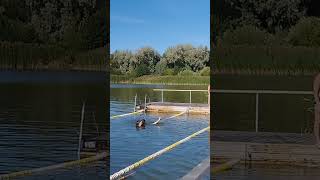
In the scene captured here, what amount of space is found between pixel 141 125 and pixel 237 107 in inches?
87.4

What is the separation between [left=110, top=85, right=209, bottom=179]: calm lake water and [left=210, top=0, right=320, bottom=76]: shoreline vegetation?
0.82 m

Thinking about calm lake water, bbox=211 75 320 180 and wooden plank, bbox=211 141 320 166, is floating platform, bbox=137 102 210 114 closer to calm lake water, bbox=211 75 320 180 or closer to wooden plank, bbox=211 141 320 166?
calm lake water, bbox=211 75 320 180

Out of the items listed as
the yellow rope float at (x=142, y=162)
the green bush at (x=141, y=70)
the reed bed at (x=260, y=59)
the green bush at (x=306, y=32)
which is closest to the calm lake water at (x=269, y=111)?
the reed bed at (x=260, y=59)

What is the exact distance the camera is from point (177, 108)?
8422mm

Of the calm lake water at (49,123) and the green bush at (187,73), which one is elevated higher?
the green bush at (187,73)

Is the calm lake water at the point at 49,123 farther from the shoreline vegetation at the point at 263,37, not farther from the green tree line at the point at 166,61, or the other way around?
the green tree line at the point at 166,61

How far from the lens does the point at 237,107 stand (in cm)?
508

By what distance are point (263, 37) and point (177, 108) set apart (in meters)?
3.94

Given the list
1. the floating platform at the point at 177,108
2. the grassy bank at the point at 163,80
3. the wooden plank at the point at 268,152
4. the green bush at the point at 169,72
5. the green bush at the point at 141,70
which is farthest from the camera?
the green bush at the point at 141,70

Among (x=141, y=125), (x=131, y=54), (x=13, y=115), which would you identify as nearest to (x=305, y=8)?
(x=141, y=125)

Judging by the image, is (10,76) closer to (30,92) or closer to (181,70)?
(30,92)

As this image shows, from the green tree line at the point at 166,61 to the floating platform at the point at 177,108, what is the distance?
1.44 m

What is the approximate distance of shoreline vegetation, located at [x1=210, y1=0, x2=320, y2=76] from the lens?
4.22m

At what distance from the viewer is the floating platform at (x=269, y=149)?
3596 mm
